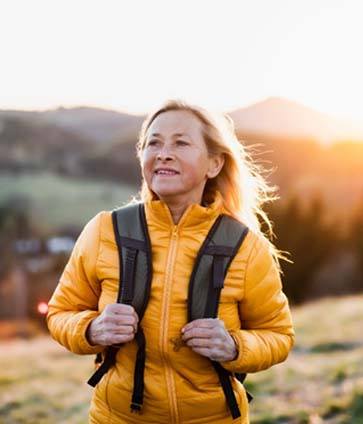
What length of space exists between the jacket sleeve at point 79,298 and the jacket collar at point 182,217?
240mm

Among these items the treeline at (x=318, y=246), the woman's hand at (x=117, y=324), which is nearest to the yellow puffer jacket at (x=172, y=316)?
the woman's hand at (x=117, y=324)

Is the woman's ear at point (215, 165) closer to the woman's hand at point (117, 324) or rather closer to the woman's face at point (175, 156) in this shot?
the woman's face at point (175, 156)

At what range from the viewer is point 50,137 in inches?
4469

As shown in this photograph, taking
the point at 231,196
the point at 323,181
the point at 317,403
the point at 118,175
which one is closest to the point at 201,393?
the point at 231,196

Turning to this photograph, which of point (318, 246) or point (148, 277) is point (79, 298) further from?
point (318, 246)

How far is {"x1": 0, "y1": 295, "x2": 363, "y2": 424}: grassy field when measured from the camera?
5828 mm

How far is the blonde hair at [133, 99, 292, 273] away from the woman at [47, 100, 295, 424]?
0.04 feet

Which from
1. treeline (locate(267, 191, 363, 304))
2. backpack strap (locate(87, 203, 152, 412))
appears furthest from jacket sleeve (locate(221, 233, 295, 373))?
treeline (locate(267, 191, 363, 304))

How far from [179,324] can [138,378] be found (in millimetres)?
290

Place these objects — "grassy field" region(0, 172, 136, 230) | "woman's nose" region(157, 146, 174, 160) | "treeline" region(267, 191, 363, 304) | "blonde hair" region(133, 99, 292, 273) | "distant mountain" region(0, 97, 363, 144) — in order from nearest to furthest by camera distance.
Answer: "woman's nose" region(157, 146, 174, 160) < "blonde hair" region(133, 99, 292, 273) < "distant mountain" region(0, 97, 363, 144) < "treeline" region(267, 191, 363, 304) < "grassy field" region(0, 172, 136, 230)

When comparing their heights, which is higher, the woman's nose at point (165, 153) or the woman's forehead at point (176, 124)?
the woman's forehead at point (176, 124)

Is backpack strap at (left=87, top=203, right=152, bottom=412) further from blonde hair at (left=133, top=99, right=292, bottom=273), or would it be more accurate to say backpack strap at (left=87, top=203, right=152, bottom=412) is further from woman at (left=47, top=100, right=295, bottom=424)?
blonde hair at (left=133, top=99, right=292, bottom=273)

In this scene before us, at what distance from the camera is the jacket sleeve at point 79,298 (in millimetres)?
2861

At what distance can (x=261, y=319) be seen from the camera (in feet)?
9.66
